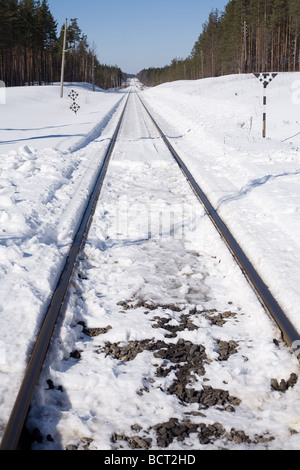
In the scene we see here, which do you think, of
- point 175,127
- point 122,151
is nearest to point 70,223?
point 122,151

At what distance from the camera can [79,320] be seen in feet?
14.5

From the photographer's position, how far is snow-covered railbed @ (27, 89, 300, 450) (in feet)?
9.83

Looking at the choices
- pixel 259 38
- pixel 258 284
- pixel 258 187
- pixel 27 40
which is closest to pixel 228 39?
pixel 259 38

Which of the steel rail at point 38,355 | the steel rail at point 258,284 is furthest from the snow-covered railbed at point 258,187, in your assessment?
the steel rail at point 38,355

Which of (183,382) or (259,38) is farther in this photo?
(259,38)

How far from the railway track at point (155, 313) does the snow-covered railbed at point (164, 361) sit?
0.01 m

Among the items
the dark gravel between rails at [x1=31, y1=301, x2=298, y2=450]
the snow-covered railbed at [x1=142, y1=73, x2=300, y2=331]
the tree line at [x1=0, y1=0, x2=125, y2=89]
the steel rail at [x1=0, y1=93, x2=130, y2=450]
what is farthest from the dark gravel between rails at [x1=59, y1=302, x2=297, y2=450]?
the tree line at [x1=0, y1=0, x2=125, y2=89]

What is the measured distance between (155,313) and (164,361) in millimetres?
813

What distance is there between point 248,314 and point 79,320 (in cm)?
167

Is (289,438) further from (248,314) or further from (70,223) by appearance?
(70,223)

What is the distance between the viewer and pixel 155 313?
4520mm

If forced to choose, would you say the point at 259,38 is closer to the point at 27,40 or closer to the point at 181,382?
the point at 27,40

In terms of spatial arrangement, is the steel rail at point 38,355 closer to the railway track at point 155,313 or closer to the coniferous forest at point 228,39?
the railway track at point 155,313

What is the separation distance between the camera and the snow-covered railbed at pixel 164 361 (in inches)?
118
